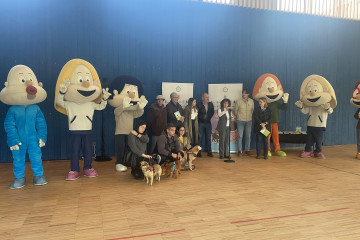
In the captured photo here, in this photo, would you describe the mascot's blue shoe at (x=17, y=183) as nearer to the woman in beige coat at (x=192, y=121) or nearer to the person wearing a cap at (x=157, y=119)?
the person wearing a cap at (x=157, y=119)

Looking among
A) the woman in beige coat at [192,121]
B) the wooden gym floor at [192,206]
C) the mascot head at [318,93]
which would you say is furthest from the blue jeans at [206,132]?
the mascot head at [318,93]

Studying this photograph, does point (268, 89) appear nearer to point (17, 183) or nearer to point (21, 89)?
point (21, 89)

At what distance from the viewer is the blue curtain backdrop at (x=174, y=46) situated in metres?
5.22

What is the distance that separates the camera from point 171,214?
2652 millimetres

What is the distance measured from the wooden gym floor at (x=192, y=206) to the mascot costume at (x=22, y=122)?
297 mm

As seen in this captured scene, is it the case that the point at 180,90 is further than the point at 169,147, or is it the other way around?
the point at 180,90

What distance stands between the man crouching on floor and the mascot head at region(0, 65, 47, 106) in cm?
187

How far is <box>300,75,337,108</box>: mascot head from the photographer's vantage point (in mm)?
5270

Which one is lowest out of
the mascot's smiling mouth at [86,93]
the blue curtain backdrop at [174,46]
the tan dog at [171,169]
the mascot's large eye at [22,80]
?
the tan dog at [171,169]

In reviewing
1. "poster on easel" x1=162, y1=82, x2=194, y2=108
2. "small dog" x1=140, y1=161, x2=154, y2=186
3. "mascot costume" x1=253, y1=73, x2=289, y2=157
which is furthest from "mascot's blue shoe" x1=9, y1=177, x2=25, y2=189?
"mascot costume" x1=253, y1=73, x2=289, y2=157

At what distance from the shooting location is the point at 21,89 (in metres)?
3.62

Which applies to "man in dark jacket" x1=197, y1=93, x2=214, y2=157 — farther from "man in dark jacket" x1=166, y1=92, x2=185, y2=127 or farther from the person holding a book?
the person holding a book

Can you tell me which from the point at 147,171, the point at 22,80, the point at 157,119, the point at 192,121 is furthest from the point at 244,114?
the point at 22,80

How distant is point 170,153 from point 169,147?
116 millimetres
